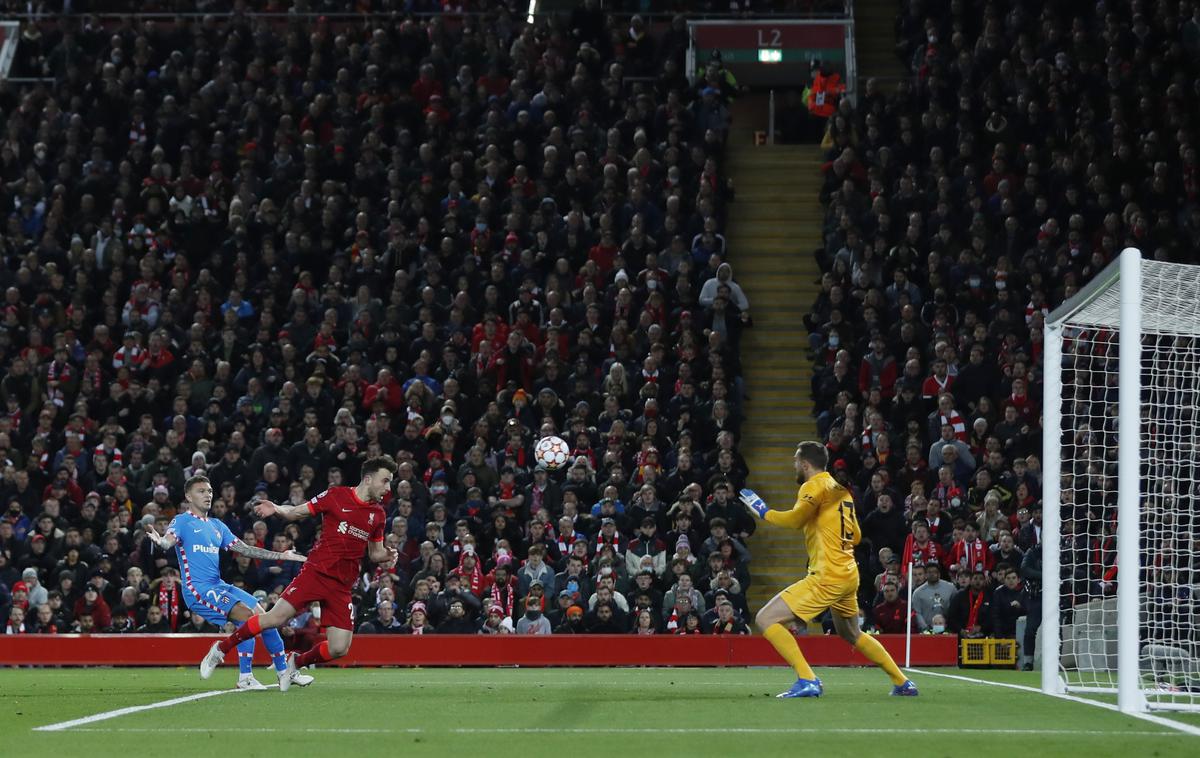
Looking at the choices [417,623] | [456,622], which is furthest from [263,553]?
[456,622]

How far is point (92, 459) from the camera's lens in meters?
23.5

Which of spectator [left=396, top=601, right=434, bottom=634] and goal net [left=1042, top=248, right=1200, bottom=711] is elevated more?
goal net [left=1042, top=248, right=1200, bottom=711]

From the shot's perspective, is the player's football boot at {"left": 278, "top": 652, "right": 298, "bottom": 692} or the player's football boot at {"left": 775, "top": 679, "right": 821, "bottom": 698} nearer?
the player's football boot at {"left": 775, "top": 679, "right": 821, "bottom": 698}

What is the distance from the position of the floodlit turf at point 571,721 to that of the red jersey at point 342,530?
1.06 m

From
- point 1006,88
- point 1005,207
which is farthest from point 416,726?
point 1006,88

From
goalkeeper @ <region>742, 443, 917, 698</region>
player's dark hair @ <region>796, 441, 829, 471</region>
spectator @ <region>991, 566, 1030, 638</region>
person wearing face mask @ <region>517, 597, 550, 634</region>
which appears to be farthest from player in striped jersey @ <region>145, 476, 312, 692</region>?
spectator @ <region>991, 566, 1030, 638</region>

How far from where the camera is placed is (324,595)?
45.9ft

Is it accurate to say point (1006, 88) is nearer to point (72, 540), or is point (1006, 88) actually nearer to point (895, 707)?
point (72, 540)

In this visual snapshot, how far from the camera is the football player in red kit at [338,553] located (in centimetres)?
1386

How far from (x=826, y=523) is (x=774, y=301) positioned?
14.6m

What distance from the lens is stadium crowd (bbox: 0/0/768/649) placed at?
2145cm

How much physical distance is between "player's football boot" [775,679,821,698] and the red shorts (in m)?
3.72

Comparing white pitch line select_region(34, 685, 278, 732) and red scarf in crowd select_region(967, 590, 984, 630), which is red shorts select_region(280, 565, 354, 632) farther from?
red scarf in crowd select_region(967, 590, 984, 630)

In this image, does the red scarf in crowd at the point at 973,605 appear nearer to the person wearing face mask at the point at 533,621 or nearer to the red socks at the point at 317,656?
the person wearing face mask at the point at 533,621
